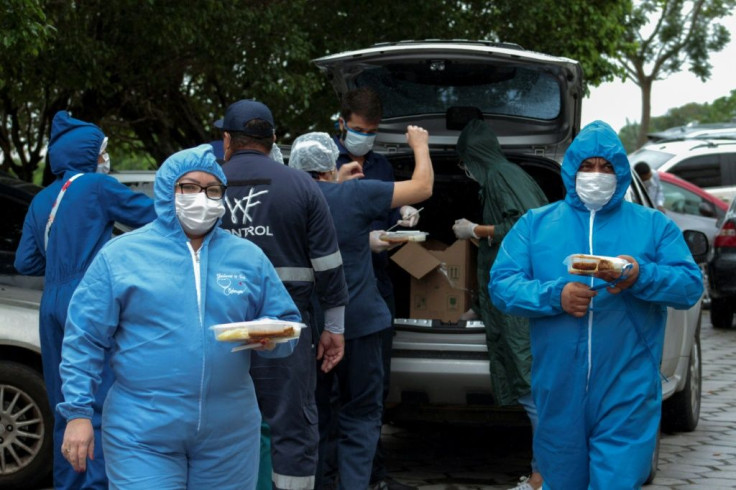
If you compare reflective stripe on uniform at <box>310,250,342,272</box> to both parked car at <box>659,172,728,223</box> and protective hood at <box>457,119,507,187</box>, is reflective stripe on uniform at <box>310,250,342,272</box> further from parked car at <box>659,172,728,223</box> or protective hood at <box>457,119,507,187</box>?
parked car at <box>659,172,728,223</box>

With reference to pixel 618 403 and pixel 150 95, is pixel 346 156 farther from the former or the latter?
pixel 150 95

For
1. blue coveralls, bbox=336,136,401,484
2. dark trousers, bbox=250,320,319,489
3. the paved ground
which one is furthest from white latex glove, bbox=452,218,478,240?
dark trousers, bbox=250,320,319,489

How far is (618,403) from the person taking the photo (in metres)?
5.04

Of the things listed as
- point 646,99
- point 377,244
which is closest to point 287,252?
point 377,244

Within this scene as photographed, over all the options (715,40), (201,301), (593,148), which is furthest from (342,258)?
(715,40)

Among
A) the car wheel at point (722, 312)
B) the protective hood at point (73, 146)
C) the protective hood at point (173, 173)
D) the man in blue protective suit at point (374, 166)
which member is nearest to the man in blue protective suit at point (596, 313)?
the protective hood at point (173, 173)

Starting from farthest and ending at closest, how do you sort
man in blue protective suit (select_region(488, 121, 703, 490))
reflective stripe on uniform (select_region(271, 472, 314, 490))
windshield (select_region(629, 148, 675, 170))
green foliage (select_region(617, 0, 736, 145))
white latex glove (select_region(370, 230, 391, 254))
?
1. green foliage (select_region(617, 0, 736, 145))
2. windshield (select_region(629, 148, 675, 170))
3. white latex glove (select_region(370, 230, 391, 254))
4. reflective stripe on uniform (select_region(271, 472, 314, 490))
5. man in blue protective suit (select_region(488, 121, 703, 490))

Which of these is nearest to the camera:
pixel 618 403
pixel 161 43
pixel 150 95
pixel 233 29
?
pixel 618 403

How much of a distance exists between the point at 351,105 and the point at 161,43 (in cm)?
655

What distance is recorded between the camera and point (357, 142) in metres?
7.07

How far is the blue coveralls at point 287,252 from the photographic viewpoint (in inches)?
226

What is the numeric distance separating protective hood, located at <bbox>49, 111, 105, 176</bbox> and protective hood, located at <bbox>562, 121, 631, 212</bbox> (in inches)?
88.1

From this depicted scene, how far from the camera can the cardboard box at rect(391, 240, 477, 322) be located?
7668 mm

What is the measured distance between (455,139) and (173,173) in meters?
3.54
